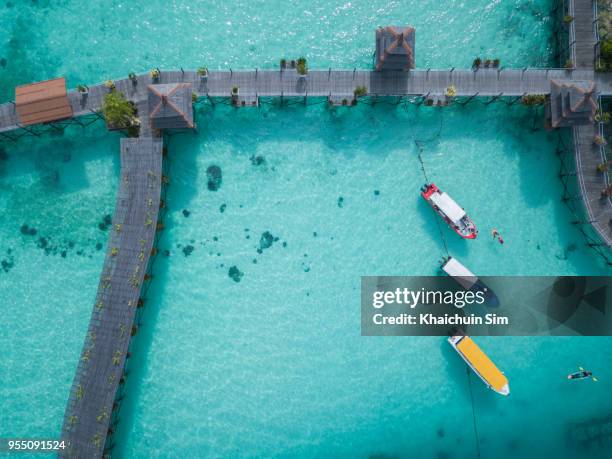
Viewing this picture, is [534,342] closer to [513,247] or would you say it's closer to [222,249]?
[513,247]

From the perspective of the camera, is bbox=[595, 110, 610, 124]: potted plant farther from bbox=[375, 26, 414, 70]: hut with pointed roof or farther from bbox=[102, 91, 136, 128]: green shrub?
bbox=[102, 91, 136, 128]: green shrub

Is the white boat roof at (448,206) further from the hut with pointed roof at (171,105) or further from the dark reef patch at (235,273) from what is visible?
Answer: the hut with pointed roof at (171,105)

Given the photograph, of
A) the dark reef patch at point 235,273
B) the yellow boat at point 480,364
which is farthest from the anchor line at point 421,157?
the dark reef patch at point 235,273

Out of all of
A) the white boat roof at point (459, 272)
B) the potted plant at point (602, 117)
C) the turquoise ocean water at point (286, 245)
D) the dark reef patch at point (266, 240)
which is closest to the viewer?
the potted plant at point (602, 117)

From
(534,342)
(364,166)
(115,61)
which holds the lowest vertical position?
(534,342)

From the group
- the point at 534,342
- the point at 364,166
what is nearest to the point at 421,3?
the point at 364,166

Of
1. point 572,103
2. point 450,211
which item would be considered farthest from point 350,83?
point 572,103

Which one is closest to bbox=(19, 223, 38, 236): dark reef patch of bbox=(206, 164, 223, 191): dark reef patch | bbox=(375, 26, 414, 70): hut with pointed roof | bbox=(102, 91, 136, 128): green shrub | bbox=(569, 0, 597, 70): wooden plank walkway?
bbox=(102, 91, 136, 128): green shrub
